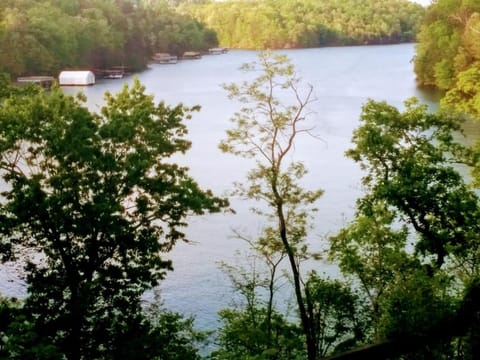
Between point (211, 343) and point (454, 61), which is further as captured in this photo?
point (454, 61)

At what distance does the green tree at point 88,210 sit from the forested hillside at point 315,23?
98.5 metres

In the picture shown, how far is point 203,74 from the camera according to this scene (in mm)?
69375

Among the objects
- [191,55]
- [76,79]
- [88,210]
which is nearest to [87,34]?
[76,79]

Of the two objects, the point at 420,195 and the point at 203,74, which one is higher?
the point at 203,74

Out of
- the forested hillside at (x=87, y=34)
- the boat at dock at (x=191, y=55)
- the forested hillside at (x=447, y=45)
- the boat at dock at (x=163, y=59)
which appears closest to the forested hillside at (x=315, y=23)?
the forested hillside at (x=87, y=34)

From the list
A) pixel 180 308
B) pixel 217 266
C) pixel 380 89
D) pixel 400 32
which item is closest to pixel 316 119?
pixel 380 89

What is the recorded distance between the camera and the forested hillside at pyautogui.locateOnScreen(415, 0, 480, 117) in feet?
149

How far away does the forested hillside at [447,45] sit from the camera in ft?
149

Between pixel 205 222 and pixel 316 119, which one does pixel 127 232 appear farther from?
pixel 316 119

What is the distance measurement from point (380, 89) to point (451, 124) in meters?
38.0

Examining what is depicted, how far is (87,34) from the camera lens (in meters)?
74.5

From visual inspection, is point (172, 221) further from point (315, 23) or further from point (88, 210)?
point (315, 23)

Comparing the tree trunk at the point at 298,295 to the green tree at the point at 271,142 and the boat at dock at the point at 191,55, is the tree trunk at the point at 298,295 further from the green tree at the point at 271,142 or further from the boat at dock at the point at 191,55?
the boat at dock at the point at 191,55

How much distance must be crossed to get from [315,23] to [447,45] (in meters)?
61.3
